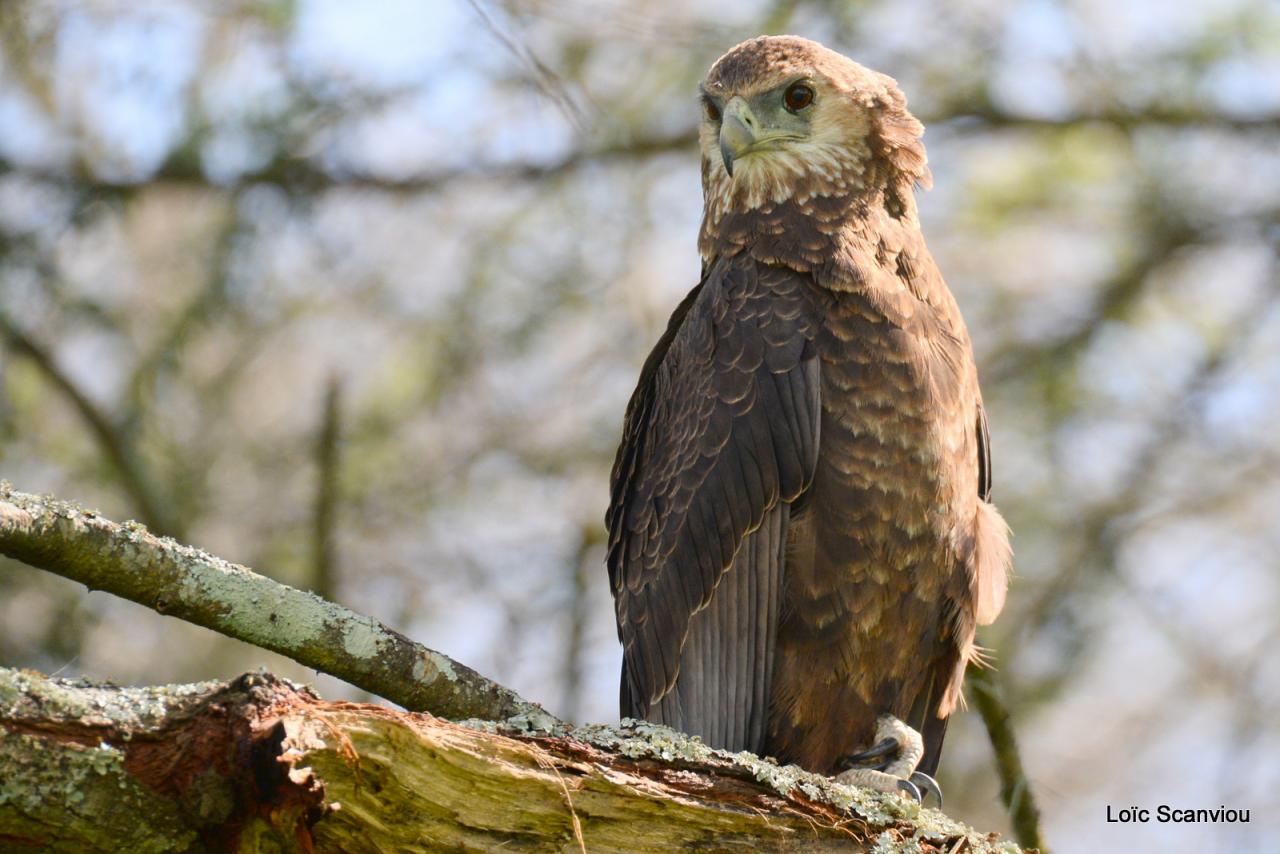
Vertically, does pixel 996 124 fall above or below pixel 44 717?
above

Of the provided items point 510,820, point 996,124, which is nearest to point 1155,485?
point 996,124

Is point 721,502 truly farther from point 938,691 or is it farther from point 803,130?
point 803,130

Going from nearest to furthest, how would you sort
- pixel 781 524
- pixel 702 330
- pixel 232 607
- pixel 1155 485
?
pixel 232 607 < pixel 781 524 < pixel 702 330 < pixel 1155 485

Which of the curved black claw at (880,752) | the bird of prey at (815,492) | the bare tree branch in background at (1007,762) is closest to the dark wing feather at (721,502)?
the bird of prey at (815,492)

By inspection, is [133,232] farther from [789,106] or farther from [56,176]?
[789,106]

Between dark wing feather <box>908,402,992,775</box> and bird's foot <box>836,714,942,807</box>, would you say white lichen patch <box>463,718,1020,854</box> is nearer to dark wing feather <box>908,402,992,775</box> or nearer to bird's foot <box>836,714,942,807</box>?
bird's foot <box>836,714,942,807</box>

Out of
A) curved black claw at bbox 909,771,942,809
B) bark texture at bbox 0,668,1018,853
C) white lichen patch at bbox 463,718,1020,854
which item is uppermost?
curved black claw at bbox 909,771,942,809

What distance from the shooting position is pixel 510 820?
2.54 m

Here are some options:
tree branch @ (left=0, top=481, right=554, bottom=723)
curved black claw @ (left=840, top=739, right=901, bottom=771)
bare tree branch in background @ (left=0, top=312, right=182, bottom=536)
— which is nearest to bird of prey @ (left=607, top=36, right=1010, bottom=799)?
curved black claw @ (left=840, top=739, right=901, bottom=771)

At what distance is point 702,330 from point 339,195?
11.9 feet

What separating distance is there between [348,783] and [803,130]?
8.81 ft

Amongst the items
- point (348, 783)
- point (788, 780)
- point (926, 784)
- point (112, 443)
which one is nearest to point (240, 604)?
point (348, 783)

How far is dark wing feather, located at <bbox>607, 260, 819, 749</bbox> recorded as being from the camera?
3842 millimetres

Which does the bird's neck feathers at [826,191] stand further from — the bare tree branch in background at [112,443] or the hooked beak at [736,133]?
the bare tree branch in background at [112,443]
